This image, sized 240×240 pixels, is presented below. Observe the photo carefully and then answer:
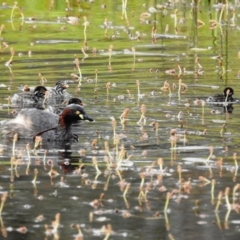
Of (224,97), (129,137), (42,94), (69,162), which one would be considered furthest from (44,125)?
(224,97)

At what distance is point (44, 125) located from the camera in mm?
16406

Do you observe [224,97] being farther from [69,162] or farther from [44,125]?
[69,162]

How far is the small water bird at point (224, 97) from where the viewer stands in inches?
720

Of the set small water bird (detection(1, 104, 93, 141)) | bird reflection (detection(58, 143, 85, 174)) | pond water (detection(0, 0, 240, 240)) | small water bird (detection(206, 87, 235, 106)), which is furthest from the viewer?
small water bird (detection(206, 87, 235, 106))

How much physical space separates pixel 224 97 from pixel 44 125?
3.50m

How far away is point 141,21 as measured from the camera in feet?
98.1

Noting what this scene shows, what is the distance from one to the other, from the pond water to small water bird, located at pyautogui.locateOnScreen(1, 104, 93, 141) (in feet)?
0.88

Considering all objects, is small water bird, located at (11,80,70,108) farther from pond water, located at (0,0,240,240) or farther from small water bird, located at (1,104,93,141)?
small water bird, located at (1,104,93,141)

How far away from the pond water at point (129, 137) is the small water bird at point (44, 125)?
0.88 ft

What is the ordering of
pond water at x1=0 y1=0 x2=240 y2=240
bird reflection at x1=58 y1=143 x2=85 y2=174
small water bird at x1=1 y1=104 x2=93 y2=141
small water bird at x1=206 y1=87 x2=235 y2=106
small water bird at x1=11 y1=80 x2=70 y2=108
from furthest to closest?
small water bird at x1=11 y1=80 x2=70 y2=108
small water bird at x1=206 y1=87 x2=235 y2=106
small water bird at x1=1 y1=104 x2=93 y2=141
bird reflection at x1=58 y1=143 x2=85 y2=174
pond water at x1=0 y1=0 x2=240 y2=240

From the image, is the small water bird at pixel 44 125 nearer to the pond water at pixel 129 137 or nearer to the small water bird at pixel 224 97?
the pond water at pixel 129 137

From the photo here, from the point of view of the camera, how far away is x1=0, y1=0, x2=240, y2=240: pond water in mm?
11078

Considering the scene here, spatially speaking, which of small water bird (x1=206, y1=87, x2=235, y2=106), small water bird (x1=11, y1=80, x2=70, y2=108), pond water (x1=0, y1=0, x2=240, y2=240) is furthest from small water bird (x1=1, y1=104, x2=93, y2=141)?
small water bird (x1=206, y1=87, x2=235, y2=106)

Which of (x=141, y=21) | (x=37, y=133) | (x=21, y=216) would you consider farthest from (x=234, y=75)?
(x=21, y=216)
